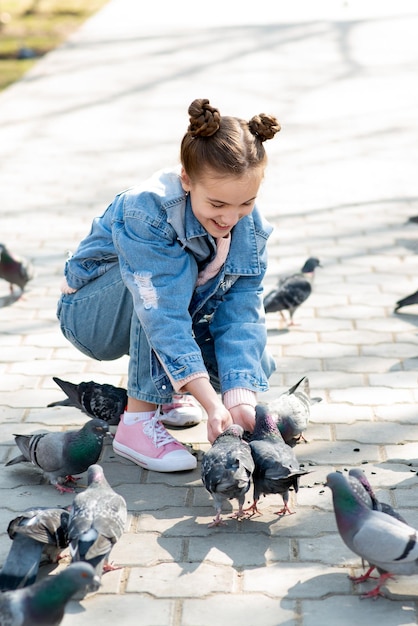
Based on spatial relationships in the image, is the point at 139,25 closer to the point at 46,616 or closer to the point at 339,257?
the point at 339,257

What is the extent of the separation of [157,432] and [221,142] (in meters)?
1.37

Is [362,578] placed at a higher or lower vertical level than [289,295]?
higher

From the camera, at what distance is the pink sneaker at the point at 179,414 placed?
476 cm

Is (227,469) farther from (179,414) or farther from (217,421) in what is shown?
(179,414)

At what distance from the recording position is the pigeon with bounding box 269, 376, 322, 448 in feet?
14.5

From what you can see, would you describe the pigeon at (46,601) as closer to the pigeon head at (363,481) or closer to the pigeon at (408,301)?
the pigeon head at (363,481)

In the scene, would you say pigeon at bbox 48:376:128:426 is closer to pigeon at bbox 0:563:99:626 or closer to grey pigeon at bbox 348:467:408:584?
grey pigeon at bbox 348:467:408:584

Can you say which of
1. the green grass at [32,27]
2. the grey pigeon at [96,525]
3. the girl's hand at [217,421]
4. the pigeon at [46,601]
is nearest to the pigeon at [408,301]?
the girl's hand at [217,421]

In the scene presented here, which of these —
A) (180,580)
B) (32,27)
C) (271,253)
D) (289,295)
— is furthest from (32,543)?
(32,27)

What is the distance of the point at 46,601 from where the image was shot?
3.03 metres

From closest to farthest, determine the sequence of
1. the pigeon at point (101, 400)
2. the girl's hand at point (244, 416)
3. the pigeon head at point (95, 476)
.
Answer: the pigeon head at point (95, 476)
the girl's hand at point (244, 416)
the pigeon at point (101, 400)

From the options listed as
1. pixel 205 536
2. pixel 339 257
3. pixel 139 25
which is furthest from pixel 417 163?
pixel 139 25

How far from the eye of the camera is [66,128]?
37.9 feet

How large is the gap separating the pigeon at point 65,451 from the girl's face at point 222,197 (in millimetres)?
1007
